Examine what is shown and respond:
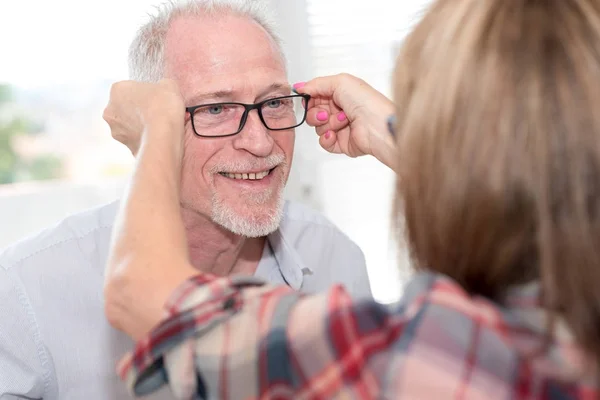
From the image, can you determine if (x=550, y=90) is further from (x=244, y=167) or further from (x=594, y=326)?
(x=244, y=167)

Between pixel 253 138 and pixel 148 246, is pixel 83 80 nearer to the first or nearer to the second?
pixel 253 138

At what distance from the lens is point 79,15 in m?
2.57

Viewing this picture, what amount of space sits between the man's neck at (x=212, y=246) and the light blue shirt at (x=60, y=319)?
195 mm

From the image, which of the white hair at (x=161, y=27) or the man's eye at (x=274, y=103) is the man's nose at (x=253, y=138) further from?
the white hair at (x=161, y=27)

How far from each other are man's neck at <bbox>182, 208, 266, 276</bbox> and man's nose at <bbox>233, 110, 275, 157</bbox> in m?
0.22

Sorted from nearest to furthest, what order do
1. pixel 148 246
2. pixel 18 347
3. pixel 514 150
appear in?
pixel 514 150
pixel 148 246
pixel 18 347

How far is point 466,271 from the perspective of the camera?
31.7 inches

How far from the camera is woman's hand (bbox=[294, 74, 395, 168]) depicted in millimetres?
1595

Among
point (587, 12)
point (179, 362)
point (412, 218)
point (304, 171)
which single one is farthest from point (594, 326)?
point (304, 171)

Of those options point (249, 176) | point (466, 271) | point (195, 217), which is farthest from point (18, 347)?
point (466, 271)

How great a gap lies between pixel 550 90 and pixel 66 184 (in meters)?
2.21

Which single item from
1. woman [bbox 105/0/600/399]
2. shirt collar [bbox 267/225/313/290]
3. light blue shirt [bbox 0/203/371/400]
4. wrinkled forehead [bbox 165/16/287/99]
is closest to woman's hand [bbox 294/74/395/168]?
wrinkled forehead [bbox 165/16/287/99]

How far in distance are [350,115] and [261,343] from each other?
942 millimetres

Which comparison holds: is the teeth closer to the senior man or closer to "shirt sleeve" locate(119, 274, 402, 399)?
the senior man
